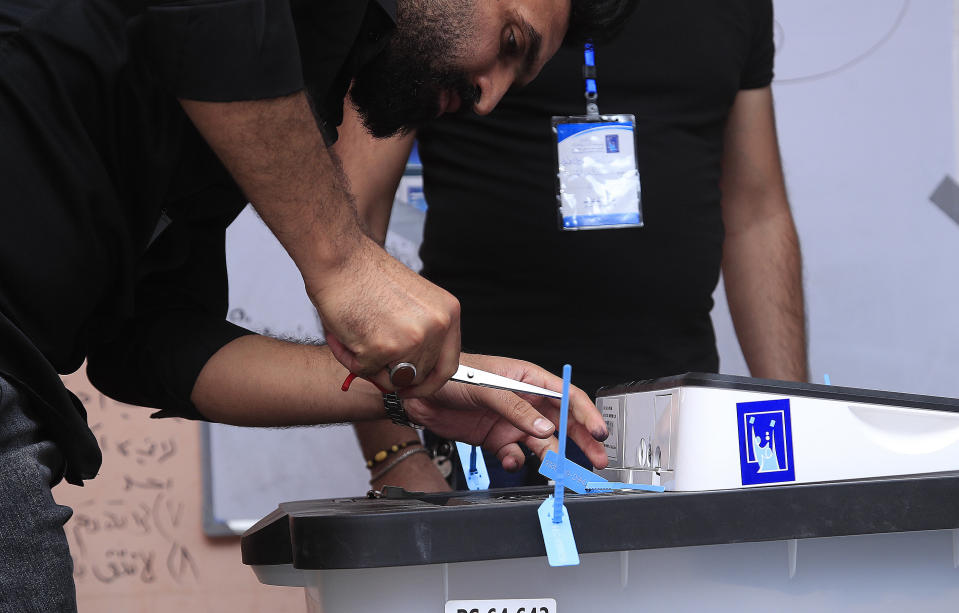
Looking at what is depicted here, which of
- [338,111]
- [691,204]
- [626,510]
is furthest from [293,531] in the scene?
[691,204]

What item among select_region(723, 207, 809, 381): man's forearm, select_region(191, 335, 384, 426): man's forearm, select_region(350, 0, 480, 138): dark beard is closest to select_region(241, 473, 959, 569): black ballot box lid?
select_region(191, 335, 384, 426): man's forearm

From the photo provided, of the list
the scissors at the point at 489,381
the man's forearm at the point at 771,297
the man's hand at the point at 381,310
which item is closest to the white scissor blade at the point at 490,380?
the scissors at the point at 489,381

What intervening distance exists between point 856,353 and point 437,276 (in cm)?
96

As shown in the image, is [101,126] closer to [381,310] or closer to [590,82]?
[381,310]

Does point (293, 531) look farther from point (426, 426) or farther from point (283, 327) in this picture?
point (283, 327)

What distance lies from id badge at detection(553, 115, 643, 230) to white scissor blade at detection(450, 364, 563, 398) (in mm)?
458

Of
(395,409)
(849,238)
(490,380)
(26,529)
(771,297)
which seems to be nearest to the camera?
(26,529)

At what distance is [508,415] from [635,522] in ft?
1.09

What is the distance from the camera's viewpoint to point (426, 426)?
114cm

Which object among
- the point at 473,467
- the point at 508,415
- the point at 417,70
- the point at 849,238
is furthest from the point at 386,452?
the point at 849,238

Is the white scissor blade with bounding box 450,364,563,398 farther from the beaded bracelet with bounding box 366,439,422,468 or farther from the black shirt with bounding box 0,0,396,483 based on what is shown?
the beaded bracelet with bounding box 366,439,422,468

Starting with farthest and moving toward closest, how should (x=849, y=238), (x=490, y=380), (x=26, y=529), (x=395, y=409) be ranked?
(x=849, y=238), (x=395, y=409), (x=490, y=380), (x=26, y=529)

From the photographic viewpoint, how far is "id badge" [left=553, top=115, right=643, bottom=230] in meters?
1.38

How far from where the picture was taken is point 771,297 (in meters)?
1.66
